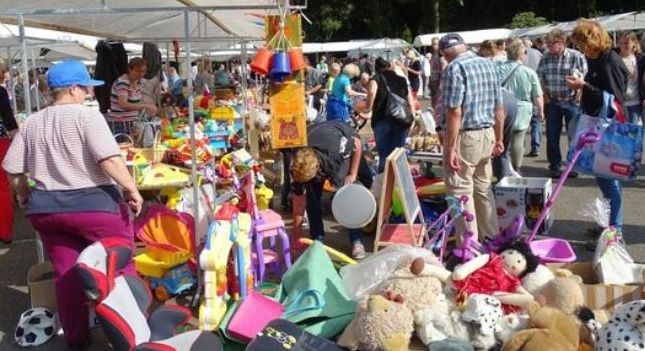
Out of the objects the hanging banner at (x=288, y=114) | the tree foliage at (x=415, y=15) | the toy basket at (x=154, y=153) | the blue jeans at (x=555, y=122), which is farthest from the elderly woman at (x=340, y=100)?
the tree foliage at (x=415, y=15)

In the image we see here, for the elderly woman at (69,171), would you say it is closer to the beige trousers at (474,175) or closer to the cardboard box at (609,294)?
the beige trousers at (474,175)

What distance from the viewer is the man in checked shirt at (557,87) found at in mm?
8102

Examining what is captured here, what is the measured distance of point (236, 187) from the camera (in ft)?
20.7

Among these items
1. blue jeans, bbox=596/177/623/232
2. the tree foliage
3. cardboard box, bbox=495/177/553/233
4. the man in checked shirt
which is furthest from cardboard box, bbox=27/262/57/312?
the tree foliage

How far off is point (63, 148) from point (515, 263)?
262cm

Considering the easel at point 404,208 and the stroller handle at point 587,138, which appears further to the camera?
the easel at point 404,208

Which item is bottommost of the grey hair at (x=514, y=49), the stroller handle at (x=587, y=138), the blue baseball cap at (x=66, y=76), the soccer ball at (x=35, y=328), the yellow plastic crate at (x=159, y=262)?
the soccer ball at (x=35, y=328)

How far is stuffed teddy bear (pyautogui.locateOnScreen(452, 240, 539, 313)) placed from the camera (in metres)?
3.89

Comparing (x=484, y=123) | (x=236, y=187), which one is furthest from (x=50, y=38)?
(x=484, y=123)

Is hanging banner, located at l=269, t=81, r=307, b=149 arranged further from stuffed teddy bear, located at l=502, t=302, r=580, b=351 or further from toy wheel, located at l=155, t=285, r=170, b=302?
stuffed teddy bear, located at l=502, t=302, r=580, b=351

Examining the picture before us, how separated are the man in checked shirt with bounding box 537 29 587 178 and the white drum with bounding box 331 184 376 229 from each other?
343cm

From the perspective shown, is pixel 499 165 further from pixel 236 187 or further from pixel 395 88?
pixel 236 187

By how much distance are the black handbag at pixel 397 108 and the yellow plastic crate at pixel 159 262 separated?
9.05 ft

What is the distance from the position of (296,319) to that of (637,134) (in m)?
2.95
